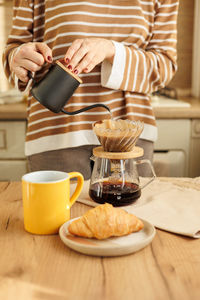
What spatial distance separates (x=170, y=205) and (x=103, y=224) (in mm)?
236

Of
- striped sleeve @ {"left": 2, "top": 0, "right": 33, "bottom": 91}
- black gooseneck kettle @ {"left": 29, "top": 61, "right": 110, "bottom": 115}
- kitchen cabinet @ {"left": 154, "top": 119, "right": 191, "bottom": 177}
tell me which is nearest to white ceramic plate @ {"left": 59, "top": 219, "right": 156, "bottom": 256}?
black gooseneck kettle @ {"left": 29, "top": 61, "right": 110, "bottom": 115}

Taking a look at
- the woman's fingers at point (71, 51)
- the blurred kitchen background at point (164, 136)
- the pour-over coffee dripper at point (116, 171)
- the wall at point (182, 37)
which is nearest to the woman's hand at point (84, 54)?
the woman's fingers at point (71, 51)

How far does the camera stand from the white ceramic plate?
1.87ft

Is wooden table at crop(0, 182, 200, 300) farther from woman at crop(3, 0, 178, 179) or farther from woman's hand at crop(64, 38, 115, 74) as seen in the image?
woman at crop(3, 0, 178, 179)

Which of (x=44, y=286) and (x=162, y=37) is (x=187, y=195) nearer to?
(x=44, y=286)

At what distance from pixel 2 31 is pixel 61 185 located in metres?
2.10

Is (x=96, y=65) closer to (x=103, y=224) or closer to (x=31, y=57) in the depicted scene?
(x=31, y=57)

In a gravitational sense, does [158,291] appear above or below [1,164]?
above

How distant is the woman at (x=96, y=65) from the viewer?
3.63 feet

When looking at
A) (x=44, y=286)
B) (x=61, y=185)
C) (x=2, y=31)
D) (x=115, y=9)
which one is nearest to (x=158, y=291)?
(x=44, y=286)

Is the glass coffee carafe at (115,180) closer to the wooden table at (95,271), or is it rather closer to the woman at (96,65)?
the wooden table at (95,271)

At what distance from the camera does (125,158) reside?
2.47 ft

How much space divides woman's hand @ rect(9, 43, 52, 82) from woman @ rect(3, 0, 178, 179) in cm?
11

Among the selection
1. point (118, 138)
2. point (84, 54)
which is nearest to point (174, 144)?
point (84, 54)
